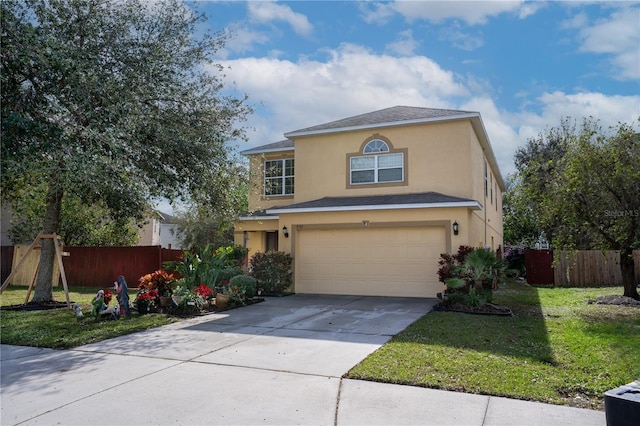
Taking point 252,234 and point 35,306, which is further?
point 252,234

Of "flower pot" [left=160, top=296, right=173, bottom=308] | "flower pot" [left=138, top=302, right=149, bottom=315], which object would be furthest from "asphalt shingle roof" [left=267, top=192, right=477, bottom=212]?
"flower pot" [left=138, top=302, right=149, bottom=315]

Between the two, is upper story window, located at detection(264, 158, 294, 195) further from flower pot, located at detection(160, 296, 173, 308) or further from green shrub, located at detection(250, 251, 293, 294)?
flower pot, located at detection(160, 296, 173, 308)

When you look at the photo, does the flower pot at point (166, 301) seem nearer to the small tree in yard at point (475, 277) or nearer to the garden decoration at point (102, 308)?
the garden decoration at point (102, 308)

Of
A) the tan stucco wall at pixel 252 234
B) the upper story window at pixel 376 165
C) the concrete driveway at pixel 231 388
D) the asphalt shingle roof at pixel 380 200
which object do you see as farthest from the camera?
the tan stucco wall at pixel 252 234

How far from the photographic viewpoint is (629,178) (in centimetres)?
1105

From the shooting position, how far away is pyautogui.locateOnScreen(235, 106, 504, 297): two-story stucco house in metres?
13.8

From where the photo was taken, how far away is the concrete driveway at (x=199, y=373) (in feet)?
15.0

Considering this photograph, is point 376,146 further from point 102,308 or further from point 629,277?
point 102,308

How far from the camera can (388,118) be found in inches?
614

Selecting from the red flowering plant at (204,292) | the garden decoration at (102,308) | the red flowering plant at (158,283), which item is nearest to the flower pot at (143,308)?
the red flowering plant at (158,283)

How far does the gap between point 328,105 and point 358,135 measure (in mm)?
3656

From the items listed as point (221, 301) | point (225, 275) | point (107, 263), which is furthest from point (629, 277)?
point (107, 263)

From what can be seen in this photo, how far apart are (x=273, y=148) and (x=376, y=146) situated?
198 inches

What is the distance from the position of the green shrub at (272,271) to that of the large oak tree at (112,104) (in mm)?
3483
